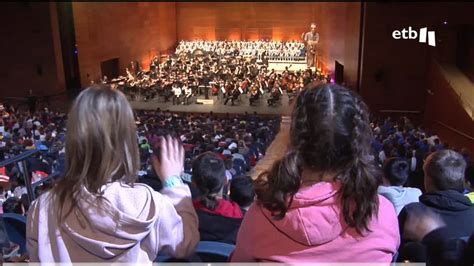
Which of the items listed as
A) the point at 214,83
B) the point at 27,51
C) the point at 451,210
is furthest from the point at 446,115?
the point at 27,51

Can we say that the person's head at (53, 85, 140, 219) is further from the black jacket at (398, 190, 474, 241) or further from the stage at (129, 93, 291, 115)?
the stage at (129, 93, 291, 115)

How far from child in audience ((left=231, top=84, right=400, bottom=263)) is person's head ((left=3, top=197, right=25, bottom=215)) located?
3.77 metres

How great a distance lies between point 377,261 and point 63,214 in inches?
44.6

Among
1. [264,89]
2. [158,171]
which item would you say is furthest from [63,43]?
[158,171]

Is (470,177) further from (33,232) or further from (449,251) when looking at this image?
(33,232)

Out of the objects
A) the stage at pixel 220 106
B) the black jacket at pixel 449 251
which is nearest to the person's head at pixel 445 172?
the black jacket at pixel 449 251

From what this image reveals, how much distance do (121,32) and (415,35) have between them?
15246 millimetres

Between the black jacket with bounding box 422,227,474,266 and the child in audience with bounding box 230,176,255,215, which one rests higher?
the black jacket with bounding box 422,227,474,266

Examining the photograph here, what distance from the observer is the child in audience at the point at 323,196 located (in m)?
1.57

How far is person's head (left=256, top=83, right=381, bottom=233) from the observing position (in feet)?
5.24

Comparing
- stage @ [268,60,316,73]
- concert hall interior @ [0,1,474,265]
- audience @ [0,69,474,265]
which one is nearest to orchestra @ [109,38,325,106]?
concert hall interior @ [0,1,474,265]

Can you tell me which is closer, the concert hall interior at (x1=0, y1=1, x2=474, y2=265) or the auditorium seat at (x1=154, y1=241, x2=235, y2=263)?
the concert hall interior at (x1=0, y1=1, x2=474, y2=265)

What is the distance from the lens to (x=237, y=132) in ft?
41.8

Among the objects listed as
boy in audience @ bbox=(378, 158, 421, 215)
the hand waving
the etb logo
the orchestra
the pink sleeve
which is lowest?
the orchestra
